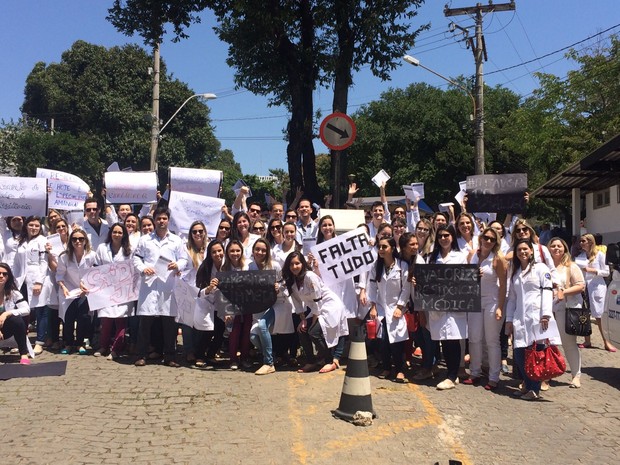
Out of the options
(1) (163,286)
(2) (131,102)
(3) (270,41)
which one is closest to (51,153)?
(2) (131,102)

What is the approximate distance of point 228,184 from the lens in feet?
199

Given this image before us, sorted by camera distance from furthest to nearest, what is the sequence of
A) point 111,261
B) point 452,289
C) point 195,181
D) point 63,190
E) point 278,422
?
point 63,190, point 195,181, point 111,261, point 452,289, point 278,422

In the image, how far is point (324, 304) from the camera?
7719mm

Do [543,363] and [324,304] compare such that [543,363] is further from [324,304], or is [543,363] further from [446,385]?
[324,304]

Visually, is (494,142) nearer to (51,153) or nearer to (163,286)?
(51,153)

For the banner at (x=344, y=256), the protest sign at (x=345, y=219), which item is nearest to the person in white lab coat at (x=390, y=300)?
the banner at (x=344, y=256)

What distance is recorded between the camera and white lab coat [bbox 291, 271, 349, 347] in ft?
25.0

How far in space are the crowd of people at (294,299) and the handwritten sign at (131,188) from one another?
41.6 inches

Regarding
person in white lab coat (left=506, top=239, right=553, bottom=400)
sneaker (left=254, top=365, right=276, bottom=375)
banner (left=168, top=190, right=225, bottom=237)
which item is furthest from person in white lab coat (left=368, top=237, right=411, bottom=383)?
banner (left=168, top=190, right=225, bottom=237)

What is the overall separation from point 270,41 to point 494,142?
103 ft

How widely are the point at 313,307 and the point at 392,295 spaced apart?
1.00 metres

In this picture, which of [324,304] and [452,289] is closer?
[452,289]

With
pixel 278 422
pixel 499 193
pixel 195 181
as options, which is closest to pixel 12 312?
pixel 195 181

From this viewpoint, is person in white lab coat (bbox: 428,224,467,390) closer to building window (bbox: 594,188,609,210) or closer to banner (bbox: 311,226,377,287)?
banner (bbox: 311,226,377,287)
